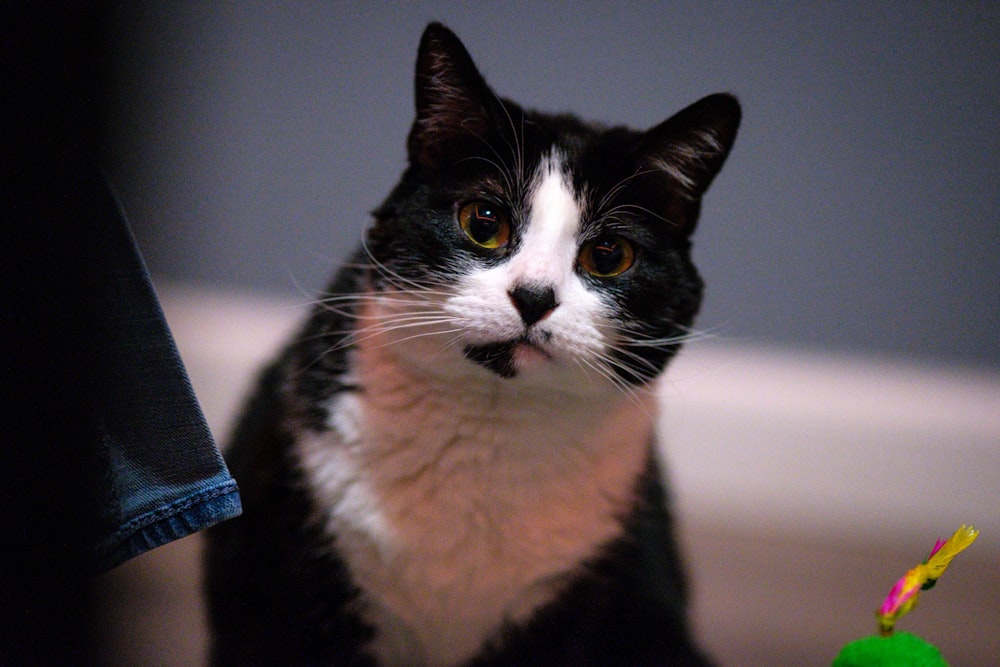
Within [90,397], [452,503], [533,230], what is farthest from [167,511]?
[533,230]

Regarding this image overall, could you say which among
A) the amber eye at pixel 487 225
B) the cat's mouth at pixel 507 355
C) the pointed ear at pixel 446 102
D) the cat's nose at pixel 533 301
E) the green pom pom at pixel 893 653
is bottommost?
the green pom pom at pixel 893 653

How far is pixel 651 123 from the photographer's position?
104 cm

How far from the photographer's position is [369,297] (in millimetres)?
843

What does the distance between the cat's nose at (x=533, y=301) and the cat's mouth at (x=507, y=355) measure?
0.09ft

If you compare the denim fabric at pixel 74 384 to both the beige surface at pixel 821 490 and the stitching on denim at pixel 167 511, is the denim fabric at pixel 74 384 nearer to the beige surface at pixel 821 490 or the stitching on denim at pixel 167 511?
the stitching on denim at pixel 167 511

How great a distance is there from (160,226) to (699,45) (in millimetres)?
785

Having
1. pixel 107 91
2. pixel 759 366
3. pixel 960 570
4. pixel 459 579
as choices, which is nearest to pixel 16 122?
pixel 107 91

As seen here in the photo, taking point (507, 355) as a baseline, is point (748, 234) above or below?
above

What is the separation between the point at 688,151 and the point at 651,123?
0.79ft

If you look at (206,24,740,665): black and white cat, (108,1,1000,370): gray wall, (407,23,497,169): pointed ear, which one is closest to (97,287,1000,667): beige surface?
(108,1,1000,370): gray wall

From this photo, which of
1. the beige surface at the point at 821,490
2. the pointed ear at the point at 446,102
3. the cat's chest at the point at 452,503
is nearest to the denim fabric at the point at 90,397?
the cat's chest at the point at 452,503

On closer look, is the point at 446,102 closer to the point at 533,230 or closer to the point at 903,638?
the point at 533,230

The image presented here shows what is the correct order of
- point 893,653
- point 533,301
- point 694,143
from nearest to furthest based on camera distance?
point 893,653 < point 533,301 < point 694,143

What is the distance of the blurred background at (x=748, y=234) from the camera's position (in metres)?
1.00
